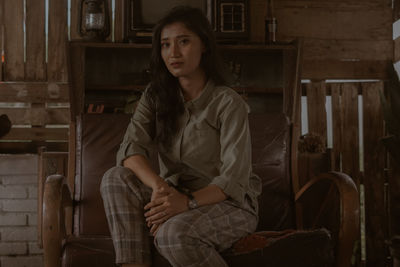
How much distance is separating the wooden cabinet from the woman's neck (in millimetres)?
1050

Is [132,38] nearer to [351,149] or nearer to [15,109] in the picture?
[15,109]

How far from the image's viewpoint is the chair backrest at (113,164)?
2.27m

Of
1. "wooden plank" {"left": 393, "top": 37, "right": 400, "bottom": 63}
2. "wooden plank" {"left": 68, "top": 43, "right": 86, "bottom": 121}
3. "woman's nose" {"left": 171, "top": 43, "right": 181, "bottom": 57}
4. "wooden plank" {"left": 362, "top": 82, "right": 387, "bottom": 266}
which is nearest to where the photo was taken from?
"woman's nose" {"left": 171, "top": 43, "right": 181, "bottom": 57}

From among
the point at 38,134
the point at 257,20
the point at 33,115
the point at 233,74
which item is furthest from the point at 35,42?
the point at 257,20

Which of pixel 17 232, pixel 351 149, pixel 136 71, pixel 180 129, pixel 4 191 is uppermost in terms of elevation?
pixel 136 71

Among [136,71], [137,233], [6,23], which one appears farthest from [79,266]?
[6,23]

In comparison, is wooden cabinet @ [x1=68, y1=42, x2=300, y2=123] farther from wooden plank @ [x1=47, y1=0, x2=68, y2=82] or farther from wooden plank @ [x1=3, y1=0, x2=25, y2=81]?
wooden plank @ [x1=3, y1=0, x2=25, y2=81]

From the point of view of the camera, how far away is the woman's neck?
1.91 m

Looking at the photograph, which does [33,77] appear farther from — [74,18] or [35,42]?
[74,18]

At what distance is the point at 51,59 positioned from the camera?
11.0 ft

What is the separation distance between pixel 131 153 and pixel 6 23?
210cm

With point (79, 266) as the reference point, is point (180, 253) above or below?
above

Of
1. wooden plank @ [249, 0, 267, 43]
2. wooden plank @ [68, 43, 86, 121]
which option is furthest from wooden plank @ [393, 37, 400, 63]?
wooden plank @ [68, 43, 86, 121]

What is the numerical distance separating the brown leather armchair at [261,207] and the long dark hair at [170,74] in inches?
18.8
